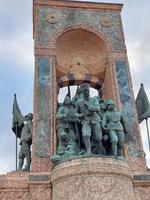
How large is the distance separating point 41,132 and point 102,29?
4.11 meters

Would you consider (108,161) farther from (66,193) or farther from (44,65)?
(44,65)

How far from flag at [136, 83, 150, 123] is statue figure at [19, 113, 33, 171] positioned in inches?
127

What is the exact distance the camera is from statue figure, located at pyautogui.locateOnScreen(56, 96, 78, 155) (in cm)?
877

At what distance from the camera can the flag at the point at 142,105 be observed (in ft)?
35.9

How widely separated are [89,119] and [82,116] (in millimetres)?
183

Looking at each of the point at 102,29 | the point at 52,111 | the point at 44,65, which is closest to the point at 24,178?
the point at 52,111

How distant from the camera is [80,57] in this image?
12.4 metres

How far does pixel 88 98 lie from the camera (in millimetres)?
8953

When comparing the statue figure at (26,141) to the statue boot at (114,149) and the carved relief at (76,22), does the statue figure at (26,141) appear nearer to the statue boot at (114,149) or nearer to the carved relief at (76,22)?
the statue boot at (114,149)

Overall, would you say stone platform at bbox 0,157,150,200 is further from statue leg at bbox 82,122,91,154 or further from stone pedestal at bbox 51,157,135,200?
statue leg at bbox 82,122,91,154

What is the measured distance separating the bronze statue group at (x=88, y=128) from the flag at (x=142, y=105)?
1.97 meters

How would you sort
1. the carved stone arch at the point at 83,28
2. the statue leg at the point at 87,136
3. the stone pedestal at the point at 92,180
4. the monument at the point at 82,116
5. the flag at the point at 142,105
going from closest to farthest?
the stone pedestal at the point at 92,180, the monument at the point at 82,116, the statue leg at the point at 87,136, the flag at the point at 142,105, the carved stone arch at the point at 83,28

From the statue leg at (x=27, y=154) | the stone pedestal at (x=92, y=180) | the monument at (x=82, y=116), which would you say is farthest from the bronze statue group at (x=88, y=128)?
the statue leg at (x=27, y=154)

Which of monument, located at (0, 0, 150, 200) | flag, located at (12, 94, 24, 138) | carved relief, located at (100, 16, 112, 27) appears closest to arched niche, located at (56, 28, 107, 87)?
monument, located at (0, 0, 150, 200)
